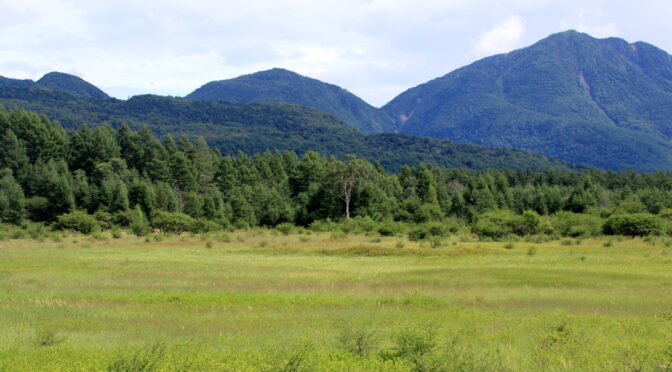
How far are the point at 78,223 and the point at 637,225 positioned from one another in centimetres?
6447

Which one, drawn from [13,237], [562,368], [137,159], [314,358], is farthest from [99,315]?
[137,159]

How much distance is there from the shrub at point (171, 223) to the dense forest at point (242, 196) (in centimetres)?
14

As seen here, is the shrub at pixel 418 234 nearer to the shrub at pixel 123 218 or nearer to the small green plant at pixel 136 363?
the shrub at pixel 123 218

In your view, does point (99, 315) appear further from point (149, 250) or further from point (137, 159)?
point (137, 159)

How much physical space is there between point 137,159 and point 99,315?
98.2 meters

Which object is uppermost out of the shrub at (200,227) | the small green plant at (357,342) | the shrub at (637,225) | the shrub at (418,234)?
the small green plant at (357,342)

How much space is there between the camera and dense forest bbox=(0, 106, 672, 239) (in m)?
69.3

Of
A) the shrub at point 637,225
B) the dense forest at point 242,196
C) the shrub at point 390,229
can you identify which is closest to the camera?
the shrub at point 637,225

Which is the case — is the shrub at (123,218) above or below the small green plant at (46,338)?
below

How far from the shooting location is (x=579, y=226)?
6222cm

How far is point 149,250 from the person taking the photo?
44125 millimetres

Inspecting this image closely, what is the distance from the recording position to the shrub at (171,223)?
71625mm

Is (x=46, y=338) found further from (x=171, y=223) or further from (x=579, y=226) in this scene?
(x=171, y=223)

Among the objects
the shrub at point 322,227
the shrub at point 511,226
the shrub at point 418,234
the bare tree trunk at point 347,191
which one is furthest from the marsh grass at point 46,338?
the bare tree trunk at point 347,191
